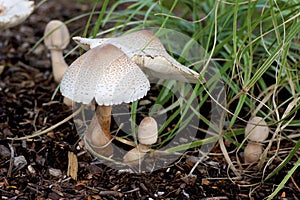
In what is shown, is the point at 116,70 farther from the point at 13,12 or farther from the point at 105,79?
the point at 13,12

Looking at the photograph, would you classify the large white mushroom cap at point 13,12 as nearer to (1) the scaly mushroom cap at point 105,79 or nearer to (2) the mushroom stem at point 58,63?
(2) the mushroom stem at point 58,63

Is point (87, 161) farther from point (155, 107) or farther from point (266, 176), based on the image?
point (266, 176)

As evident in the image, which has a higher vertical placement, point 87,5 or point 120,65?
point 120,65

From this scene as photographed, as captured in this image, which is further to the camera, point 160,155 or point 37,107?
point 37,107

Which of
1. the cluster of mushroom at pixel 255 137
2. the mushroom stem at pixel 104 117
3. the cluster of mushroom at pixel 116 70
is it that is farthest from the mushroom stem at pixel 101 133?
the cluster of mushroom at pixel 255 137

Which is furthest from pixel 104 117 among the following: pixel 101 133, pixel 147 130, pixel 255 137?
pixel 255 137

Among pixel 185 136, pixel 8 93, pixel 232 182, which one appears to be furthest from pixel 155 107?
pixel 8 93
